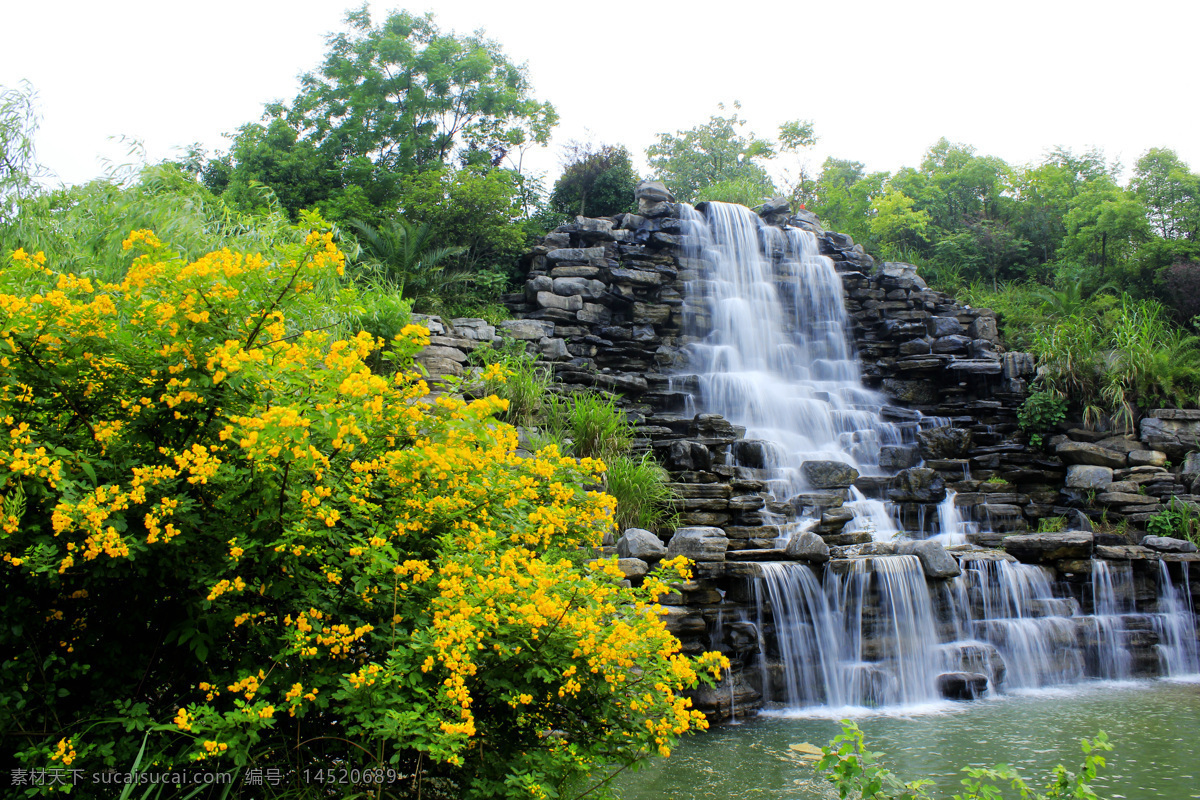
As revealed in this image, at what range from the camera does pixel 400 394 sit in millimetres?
2916

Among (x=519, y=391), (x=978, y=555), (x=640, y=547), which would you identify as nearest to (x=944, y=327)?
(x=978, y=555)

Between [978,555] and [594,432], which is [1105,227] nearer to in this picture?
[978,555]

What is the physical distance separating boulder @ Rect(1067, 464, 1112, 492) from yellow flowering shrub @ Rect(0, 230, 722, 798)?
1027 cm

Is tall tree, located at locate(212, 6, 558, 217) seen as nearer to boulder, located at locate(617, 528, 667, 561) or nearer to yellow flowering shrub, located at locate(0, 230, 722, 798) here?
boulder, located at locate(617, 528, 667, 561)

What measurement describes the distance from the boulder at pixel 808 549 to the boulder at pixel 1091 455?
21.3 feet

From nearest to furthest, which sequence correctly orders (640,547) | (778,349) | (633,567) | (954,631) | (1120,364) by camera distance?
1. (633,567)
2. (640,547)
3. (954,631)
4. (1120,364)
5. (778,349)

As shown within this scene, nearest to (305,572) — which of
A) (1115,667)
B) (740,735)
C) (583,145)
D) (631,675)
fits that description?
(631,675)

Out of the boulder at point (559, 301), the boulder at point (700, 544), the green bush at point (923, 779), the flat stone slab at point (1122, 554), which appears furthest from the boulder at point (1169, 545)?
the boulder at point (559, 301)

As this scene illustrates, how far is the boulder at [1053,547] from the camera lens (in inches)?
313

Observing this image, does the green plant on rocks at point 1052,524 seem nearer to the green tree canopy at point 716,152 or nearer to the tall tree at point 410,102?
the tall tree at point 410,102

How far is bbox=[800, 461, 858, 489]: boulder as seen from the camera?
386 inches

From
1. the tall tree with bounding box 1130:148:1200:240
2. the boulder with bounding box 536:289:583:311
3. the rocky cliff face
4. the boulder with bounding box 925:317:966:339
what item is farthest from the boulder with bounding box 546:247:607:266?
the tall tree with bounding box 1130:148:1200:240

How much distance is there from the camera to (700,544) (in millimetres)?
6508

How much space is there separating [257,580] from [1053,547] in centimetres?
837
